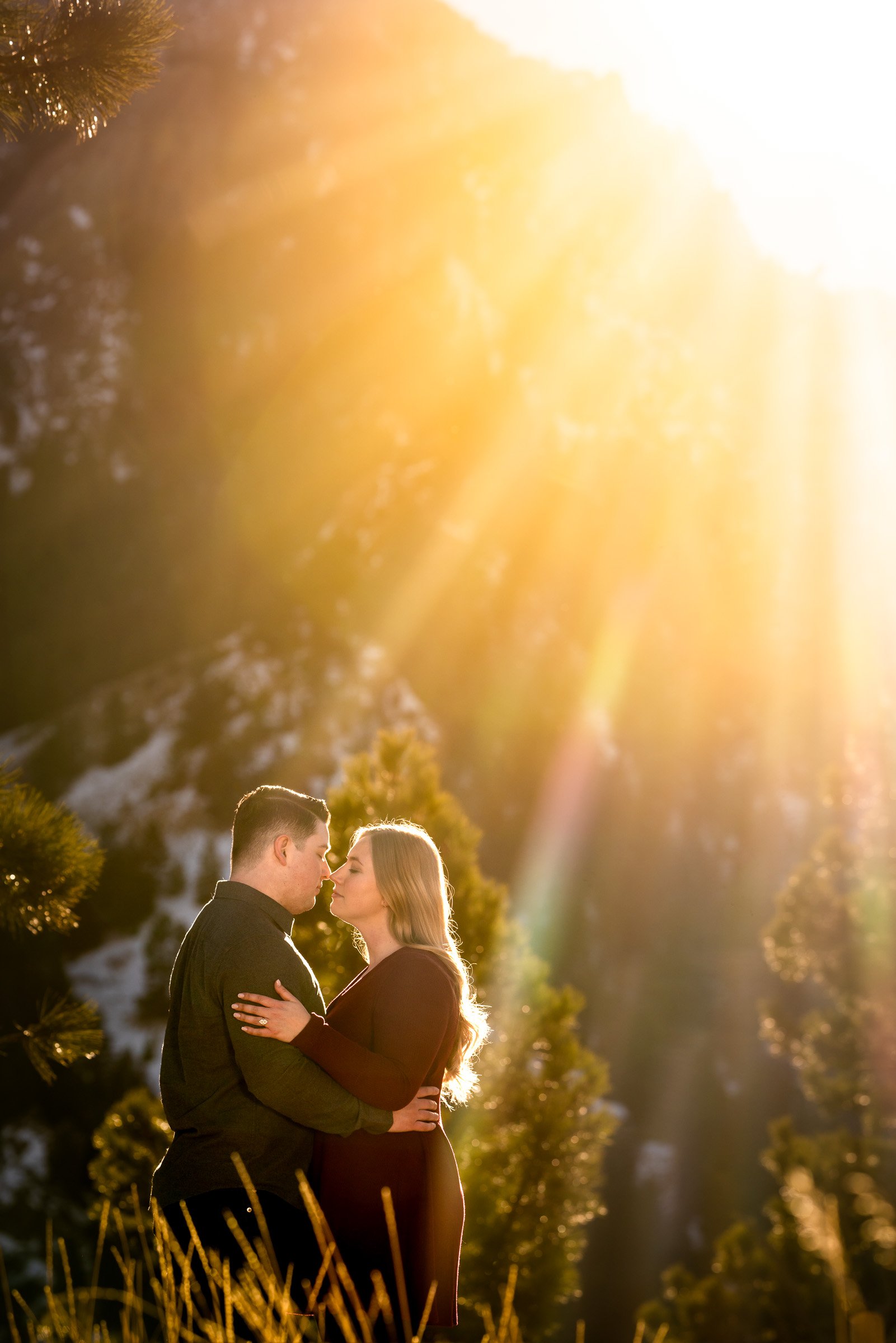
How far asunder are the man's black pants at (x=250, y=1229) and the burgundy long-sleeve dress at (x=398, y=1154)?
0.33 ft

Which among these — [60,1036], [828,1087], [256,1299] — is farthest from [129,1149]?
[828,1087]

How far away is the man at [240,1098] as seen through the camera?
7.68ft

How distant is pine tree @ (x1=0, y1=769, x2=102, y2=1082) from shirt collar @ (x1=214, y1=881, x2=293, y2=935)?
3.01 feet

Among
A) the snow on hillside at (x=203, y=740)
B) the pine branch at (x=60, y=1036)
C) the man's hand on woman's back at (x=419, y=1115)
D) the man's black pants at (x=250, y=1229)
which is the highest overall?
the man's hand on woman's back at (x=419, y=1115)

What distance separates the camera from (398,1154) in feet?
8.09

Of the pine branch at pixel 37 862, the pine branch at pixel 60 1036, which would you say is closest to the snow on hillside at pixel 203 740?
the pine branch at pixel 60 1036

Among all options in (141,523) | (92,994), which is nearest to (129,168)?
(141,523)

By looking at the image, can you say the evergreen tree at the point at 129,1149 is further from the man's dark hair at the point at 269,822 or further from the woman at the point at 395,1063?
the man's dark hair at the point at 269,822

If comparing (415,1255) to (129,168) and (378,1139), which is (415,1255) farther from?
(129,168)

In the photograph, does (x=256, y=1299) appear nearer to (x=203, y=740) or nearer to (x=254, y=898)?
(x=254, y=898)

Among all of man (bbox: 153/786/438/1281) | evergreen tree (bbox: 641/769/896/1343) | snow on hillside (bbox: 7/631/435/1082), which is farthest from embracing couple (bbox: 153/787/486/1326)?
snow on hillside (bbox: 7/631/435/1082)

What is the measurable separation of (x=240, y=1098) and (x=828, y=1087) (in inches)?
666

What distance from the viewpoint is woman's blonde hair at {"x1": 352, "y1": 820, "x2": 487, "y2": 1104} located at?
9.00 ft

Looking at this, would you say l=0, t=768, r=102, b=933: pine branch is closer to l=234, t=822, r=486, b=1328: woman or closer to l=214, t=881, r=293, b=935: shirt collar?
l=214, t=881, r=293, b=935: shirt collar
